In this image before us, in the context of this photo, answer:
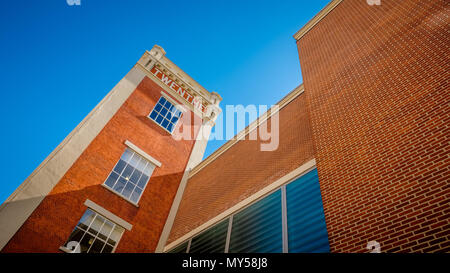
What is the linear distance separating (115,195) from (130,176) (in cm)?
119

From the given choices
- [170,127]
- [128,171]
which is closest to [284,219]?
[128,171]

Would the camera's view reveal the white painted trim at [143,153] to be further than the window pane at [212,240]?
Yes

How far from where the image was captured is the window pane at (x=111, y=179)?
1155cm

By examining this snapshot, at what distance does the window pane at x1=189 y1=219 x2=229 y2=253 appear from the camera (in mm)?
8344

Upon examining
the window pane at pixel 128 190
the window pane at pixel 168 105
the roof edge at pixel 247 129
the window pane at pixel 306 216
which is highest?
the window pane at pixel 168 105

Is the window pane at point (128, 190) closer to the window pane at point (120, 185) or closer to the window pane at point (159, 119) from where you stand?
the window pane at point (120, 185)

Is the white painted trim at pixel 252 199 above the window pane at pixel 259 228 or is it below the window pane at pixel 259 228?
above

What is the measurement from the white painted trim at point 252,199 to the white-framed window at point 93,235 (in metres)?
2.22

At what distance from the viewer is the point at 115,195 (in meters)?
11.3

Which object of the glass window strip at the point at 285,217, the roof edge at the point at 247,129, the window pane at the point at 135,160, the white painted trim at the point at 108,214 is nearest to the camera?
the glass window strip at the point at 285,217

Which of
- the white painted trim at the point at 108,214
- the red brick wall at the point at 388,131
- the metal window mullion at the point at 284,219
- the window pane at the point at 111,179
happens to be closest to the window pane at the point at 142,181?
the window pane at the point at 111,179

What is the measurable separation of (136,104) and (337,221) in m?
12.2

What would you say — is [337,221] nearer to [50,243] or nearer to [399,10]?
[399,10]
